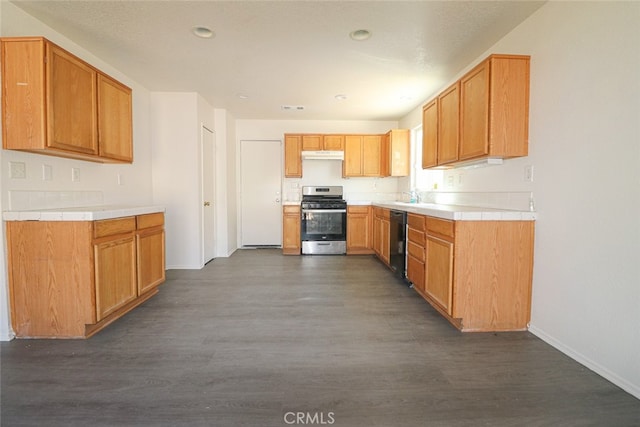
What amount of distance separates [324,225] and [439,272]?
9.30ft

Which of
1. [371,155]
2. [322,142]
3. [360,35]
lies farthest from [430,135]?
[322,142]

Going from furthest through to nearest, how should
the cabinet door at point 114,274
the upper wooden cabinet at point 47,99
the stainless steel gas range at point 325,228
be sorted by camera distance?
the stainless steel gas range at point 325,228 < the cabinet door at point 114,274 < the upper wooden cabinet at point 47,99

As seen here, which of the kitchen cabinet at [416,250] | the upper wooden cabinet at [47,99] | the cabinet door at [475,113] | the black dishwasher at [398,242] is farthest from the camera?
the black dishwasher at [398,242]

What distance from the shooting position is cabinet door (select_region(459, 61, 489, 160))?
7.73ft

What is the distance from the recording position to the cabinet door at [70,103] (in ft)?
6.85

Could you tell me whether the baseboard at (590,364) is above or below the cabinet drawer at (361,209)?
below

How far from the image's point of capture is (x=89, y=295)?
2.18 metres

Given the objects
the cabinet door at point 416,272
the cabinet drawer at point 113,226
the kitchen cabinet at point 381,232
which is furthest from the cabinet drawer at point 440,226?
the cabinet drawer at point 113,226

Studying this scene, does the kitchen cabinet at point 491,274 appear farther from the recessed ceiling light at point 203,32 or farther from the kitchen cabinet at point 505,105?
the recessed ceiling light at point 203,32

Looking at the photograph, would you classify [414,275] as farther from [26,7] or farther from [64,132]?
[26,7]

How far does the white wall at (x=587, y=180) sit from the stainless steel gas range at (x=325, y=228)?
3116mm

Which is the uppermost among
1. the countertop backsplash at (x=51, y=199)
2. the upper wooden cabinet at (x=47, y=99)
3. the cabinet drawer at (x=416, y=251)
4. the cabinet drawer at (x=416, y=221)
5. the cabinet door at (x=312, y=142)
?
the cabinet door at (x=312, y=142)

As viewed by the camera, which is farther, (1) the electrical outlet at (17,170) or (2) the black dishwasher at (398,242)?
(2) the black dishwasher at (398,242)

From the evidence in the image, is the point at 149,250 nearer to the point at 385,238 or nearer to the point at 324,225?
the point at 324,225
